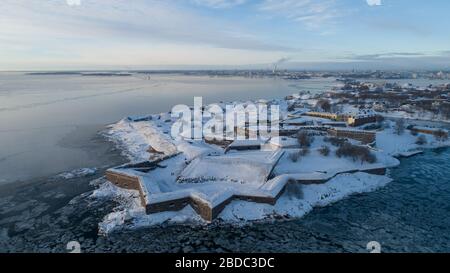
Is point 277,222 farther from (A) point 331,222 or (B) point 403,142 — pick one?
(B) point 403,142

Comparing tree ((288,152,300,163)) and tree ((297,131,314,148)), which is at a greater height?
tree ((297,131,314,148))

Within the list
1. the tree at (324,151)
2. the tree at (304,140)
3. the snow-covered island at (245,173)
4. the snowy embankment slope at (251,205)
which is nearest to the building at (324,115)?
the snow-covered island at (245,173)

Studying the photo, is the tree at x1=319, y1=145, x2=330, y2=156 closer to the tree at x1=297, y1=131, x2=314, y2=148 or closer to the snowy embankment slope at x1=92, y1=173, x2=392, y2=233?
the tree at x1=297, y1=131, x2=314, y2=148

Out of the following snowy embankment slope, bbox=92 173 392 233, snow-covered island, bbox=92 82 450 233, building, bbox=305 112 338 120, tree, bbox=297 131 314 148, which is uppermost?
building, bbox=305 112 338 120

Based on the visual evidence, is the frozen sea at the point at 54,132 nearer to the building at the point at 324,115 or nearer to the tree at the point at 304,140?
the tree at the point at 304,140

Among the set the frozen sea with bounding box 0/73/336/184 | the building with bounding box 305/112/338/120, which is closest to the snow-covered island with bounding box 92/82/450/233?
the frozen sea with bounding box 0/73/336/184

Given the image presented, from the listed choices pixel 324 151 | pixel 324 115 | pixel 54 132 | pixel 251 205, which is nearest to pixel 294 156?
pixel 324 151

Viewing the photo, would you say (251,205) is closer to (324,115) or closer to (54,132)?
(54,132)

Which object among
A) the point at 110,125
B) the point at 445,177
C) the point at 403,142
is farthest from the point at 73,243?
the point at 403,142

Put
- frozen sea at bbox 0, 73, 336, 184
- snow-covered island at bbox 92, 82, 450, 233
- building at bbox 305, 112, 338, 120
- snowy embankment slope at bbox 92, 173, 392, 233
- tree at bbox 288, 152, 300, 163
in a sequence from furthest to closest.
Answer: building at bbox 305, 112, 338, 120
tree at bbox 288, 152, 300, 163
frozen sea at bbox 0, 73, 336, 184
snow-covered island at bbox 92, 82, 450, 233
snowy embankment slope at bbox 92, 173, 392, 233

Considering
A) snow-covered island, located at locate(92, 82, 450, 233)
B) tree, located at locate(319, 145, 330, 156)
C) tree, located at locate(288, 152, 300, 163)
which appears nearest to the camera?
snow-covered island, located at locate(92, 82, 450, 233)
